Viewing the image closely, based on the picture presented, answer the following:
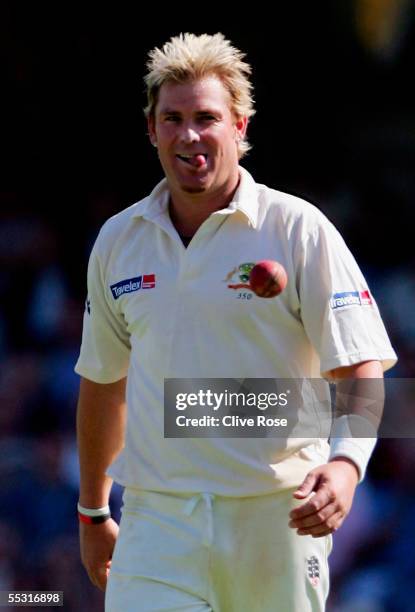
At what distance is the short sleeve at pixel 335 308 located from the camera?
322 centimetres

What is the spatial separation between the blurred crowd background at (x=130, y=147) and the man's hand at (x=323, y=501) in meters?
3.65

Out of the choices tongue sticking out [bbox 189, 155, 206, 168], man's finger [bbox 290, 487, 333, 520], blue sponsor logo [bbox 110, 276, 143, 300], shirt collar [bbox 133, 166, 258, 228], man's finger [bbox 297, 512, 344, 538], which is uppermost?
tongue sticking out [bbox 189, 155, 206, 168]

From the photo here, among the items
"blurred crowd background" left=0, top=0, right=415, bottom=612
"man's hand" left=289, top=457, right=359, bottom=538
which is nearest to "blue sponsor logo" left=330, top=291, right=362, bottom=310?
"man's hand" left=289, top=457, right=359, bottom=538

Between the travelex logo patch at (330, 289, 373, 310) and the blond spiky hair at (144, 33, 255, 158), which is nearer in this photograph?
the travelex logo patch at (330, 289, 373, 310)

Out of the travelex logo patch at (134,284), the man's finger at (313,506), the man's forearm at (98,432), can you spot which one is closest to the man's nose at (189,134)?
the travelex logo patch at (134,284)

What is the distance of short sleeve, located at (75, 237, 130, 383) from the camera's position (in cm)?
365

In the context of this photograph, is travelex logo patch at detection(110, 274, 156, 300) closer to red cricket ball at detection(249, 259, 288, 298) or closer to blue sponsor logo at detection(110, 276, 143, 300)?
blue sponsor logo at detection(110, 276, 143, 300)

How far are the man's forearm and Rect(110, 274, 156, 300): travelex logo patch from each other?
0.37 meters

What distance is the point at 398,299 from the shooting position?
7.02 meters

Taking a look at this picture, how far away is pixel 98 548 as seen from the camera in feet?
12.4

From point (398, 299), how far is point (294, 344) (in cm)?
380

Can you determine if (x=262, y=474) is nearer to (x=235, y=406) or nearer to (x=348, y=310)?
(x=235, y=406)

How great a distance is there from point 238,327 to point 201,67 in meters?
0.76

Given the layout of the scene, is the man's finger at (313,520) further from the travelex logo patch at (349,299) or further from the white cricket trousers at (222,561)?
the travelex logo patch at (349,299)
